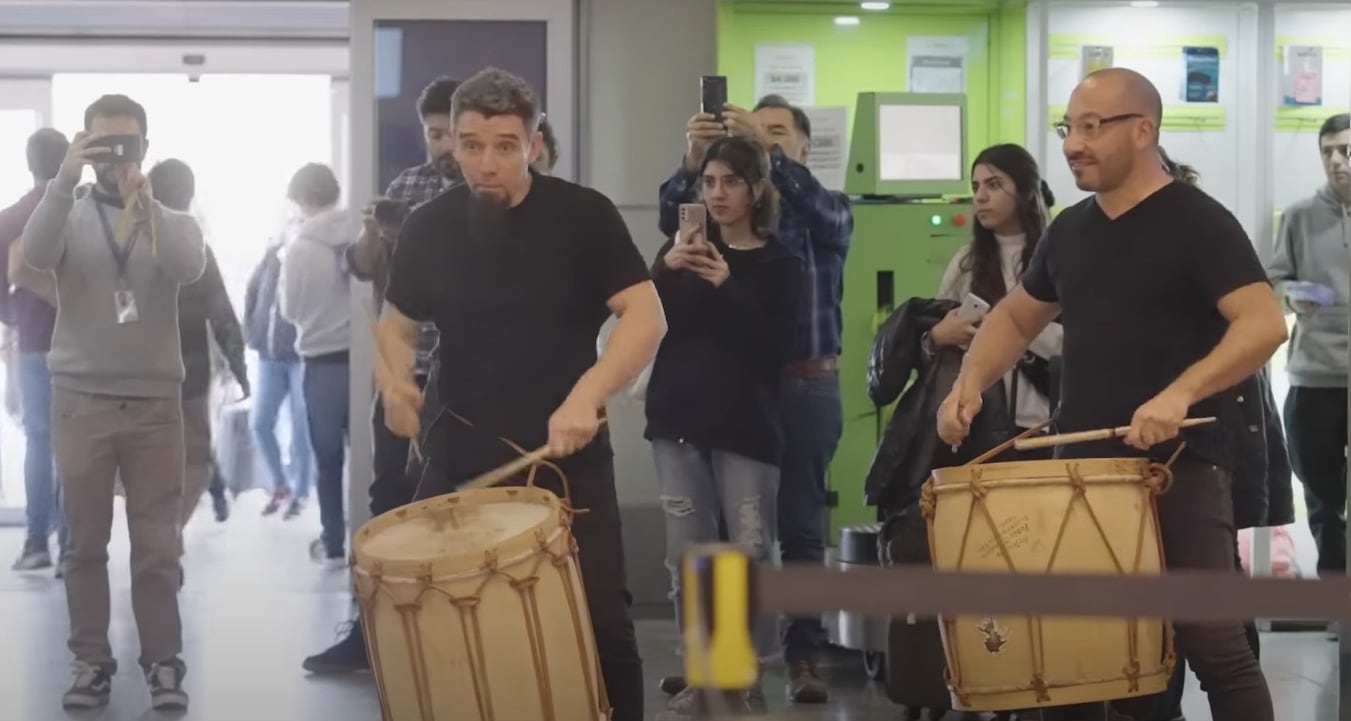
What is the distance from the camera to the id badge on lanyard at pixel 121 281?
15.4ft

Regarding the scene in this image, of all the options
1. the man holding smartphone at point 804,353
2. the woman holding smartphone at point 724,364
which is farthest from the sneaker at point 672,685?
the man holding smartphone at point 804,353

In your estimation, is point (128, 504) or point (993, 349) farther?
point (128, 504)

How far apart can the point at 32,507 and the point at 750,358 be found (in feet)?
7.22

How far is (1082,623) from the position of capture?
3273 mm

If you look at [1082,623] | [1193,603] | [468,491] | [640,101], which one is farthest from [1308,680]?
[1193,603]

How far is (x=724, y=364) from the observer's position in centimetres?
466

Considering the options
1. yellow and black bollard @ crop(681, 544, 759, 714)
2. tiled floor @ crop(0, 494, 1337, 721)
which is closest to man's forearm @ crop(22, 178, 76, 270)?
tiled floor @ crop(0, 494, 1337, 721)

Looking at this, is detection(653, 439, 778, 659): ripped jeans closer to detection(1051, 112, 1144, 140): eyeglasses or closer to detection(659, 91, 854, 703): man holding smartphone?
detection(659, 91, 854, 703): man holding smartphone

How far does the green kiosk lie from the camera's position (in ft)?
19.4

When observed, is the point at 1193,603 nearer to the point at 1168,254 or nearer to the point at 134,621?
the point at 1168,254

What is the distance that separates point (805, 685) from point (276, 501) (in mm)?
2564

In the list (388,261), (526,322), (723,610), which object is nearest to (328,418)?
(388,261)

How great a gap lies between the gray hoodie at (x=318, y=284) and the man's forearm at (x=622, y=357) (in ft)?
9.16

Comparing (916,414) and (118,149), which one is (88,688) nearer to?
(118,149)
